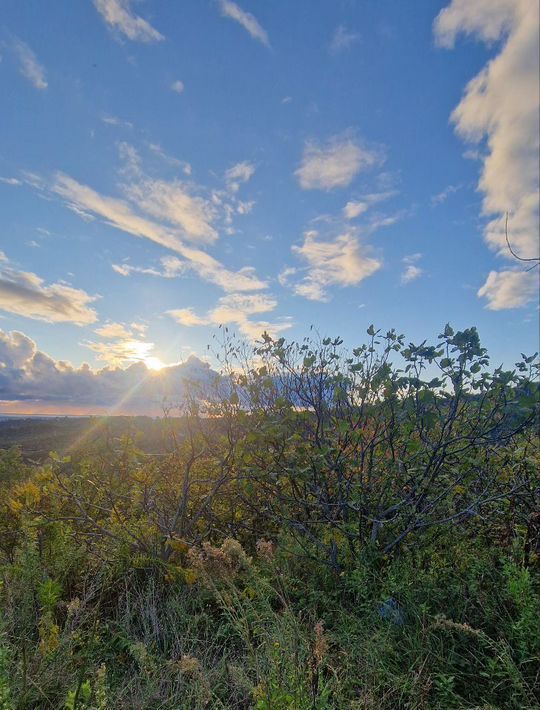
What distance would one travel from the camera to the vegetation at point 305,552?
7.73 ft

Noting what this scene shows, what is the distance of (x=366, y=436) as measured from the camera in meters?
3.90

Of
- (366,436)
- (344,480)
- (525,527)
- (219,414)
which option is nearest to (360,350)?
(366,436)

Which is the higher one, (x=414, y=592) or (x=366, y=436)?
(x=366, y=436)

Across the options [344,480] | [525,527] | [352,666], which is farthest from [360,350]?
[352,666]

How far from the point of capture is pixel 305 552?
Result: 375 centimetres

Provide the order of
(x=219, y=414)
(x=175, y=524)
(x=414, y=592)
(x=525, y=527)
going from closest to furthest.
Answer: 1. (x=414, y=592)
2. (x=525, y=527)
3. (x=175, y=524)
4. (x=219, y=414)

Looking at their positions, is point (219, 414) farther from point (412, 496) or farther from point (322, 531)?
point (412, 496)

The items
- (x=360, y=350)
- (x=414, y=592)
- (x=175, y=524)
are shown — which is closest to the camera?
(x=414, y=592)

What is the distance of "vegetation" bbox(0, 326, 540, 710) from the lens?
7.73ft

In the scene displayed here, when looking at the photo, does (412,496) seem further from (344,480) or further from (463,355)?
(463,355)

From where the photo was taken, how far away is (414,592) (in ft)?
10.0

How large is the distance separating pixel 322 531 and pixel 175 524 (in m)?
1.51

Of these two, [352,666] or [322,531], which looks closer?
[352,666]

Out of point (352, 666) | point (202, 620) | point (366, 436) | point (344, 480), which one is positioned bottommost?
point (202, 620)
